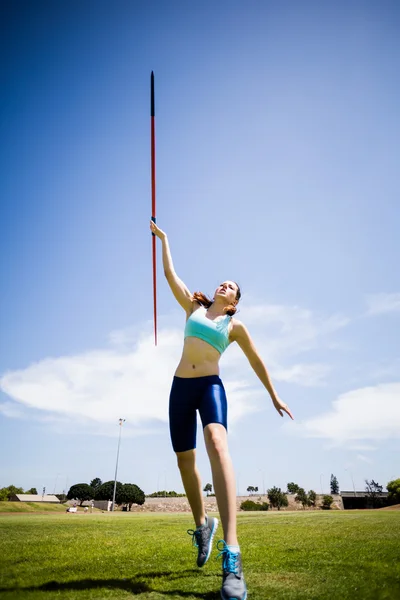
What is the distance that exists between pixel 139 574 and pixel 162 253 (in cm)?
327

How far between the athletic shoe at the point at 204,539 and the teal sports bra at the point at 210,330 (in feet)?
5.45

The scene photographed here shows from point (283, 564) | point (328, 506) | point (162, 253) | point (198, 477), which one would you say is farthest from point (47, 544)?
point (328, 506)

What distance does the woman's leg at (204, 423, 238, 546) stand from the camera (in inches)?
117

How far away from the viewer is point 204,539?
3590 millimetres

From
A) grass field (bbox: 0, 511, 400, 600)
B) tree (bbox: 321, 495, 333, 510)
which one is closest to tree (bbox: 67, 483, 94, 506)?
tree (bbox: 321, 495, 333, 510)

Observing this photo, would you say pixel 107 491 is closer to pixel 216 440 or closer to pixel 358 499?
pixel 358 499

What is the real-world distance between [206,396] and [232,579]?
1438mm

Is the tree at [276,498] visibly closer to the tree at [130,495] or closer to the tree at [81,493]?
the tree at [130,495]

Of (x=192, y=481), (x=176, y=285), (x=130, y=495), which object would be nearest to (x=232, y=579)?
(x=192, y=481)

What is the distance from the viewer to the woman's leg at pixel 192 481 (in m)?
3.85

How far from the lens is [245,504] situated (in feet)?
267

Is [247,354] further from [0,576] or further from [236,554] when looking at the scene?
[0,576]

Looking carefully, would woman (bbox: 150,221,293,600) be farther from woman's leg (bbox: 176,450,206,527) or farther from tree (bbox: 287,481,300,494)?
tree (bbox: 287,481,300,494)

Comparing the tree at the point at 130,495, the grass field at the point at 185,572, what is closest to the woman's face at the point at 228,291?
the grass field at the point at 185,572
